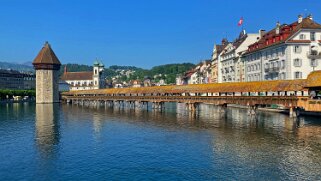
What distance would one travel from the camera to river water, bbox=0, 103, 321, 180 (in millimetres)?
23797

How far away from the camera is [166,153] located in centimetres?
3017

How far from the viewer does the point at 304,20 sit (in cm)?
6962

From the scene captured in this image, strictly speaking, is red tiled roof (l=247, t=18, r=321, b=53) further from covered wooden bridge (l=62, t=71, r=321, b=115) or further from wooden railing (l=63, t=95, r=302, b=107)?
wooden railing (l=63, t=95, r=302, b=107)

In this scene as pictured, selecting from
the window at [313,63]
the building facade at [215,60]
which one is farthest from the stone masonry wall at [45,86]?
the window at [313,63]

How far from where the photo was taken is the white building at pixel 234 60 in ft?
300

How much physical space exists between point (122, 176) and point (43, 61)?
11292 cm

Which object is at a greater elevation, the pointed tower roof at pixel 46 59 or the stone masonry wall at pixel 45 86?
the pointed tower roof at pixel 46 59

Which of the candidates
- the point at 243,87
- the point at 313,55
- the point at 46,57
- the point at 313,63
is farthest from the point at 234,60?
the point at 46,57

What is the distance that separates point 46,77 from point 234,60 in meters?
70.0

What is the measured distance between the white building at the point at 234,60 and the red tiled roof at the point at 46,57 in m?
62.1

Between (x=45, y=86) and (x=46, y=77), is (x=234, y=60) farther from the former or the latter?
(x=46, y=77)

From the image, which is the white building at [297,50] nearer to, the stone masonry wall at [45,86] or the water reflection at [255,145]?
the water reflection at [255,145]

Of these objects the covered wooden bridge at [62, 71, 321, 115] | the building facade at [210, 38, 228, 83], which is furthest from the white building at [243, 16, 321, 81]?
the building facade at [210, 38, 228, 83]

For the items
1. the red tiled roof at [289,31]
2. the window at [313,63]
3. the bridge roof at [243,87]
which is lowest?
the bridge roof at [243,87]
